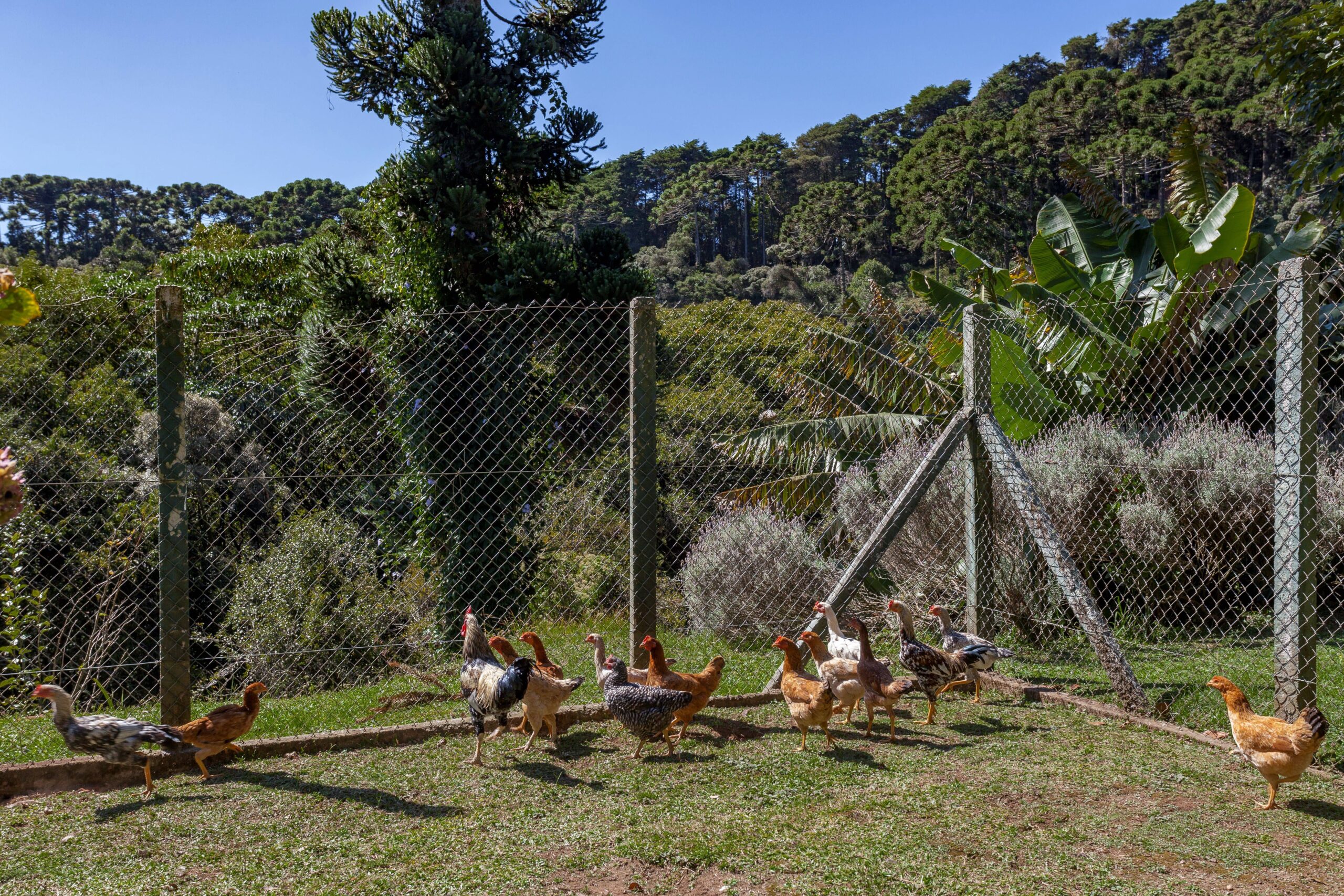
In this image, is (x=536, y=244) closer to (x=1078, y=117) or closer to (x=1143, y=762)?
(x=1143, y=762)

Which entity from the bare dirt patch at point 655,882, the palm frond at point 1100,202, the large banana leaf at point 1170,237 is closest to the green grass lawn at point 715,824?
the bare dirt patch at point 655,882

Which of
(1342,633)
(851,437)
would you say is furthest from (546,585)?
(1342,633)

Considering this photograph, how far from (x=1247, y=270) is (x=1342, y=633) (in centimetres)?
373

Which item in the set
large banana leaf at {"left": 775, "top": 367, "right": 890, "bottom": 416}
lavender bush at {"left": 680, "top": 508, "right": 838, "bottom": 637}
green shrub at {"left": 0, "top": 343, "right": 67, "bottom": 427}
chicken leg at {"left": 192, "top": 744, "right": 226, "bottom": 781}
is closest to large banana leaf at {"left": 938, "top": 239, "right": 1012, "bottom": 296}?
large banana leaf at {"left": 775, "top": 367, "right": 890, "bottom": 416}

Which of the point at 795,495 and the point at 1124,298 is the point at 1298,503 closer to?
the point at 795,495

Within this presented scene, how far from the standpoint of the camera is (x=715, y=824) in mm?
3703

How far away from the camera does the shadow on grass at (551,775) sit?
421 cm

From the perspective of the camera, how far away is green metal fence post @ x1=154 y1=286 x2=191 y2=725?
4715mm

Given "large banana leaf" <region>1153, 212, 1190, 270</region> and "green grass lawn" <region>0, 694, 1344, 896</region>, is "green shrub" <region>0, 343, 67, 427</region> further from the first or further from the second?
"large banana leaf" <region>1153, 212, 1190, 270</region>

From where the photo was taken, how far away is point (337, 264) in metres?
11.3

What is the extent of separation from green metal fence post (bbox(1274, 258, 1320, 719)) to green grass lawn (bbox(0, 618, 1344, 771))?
1.40 ft

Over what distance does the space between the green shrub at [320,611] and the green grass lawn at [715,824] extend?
301 cm

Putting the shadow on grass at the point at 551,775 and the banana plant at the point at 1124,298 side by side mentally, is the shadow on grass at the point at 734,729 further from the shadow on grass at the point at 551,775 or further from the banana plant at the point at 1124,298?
the banana plant at the point at 1124,298

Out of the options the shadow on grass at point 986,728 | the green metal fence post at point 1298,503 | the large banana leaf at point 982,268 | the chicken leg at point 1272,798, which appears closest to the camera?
the chicken leg at point 1272,798
